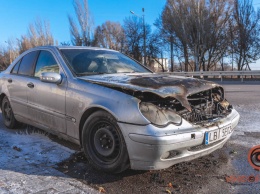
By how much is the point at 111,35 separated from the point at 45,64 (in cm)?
4404

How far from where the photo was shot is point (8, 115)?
513cm

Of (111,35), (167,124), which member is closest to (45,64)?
(167,124)

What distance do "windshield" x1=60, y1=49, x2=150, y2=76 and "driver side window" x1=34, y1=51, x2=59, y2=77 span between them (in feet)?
0.69

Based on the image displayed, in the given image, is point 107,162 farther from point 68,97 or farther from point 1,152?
point 1,152

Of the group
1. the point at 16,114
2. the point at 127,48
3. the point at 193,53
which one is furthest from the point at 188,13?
the point at 16,114

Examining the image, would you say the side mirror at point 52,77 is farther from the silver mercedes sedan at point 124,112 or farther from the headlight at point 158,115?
the headlight at point 158,115

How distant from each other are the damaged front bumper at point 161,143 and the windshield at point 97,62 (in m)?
1.32

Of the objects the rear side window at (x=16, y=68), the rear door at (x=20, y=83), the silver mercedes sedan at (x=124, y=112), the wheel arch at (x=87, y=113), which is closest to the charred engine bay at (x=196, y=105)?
the silver mercedes sedan at (x=124, y=112)

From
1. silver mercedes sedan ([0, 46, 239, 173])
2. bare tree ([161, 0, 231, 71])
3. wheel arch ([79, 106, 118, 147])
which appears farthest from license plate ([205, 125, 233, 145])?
bare tree ([161, 0, 231, 71])

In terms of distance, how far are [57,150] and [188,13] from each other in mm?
30009

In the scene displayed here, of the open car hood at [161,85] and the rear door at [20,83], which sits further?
the rear door at [20,83]

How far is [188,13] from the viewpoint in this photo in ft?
101

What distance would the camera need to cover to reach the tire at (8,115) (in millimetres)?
4996

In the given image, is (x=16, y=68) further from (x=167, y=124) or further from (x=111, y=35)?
(x=111, y=35)
